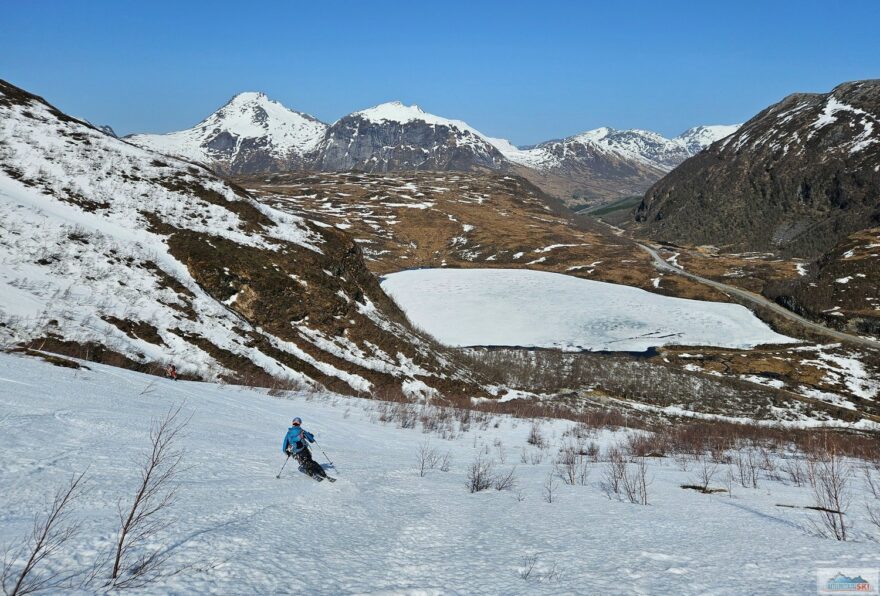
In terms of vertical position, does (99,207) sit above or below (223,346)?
above

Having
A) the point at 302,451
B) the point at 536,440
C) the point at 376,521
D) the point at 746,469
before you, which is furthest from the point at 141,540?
the point at 536,440

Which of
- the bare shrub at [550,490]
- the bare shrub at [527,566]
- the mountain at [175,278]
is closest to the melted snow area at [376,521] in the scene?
the bare shrub at [527,566]

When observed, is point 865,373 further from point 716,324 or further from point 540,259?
point 540,259

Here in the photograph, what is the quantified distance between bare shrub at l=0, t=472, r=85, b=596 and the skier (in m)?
4.32

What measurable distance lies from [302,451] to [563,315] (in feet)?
182

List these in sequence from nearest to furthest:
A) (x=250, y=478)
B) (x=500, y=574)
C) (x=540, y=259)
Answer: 1. (x=500, y=574)
2. (x=250, y=478)
3. (x=540, y=259)

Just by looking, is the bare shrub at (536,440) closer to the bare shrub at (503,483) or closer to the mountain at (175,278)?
the bare shrub at (503,483)

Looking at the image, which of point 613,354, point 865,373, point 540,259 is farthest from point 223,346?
point 540,259

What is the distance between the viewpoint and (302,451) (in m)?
9.12

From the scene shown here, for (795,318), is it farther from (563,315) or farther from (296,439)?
(296,439)

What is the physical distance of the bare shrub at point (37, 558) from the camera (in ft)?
11.3

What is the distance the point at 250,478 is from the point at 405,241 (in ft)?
378

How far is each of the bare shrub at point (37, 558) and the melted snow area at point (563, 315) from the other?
4657cm

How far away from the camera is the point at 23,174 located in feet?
99.8
